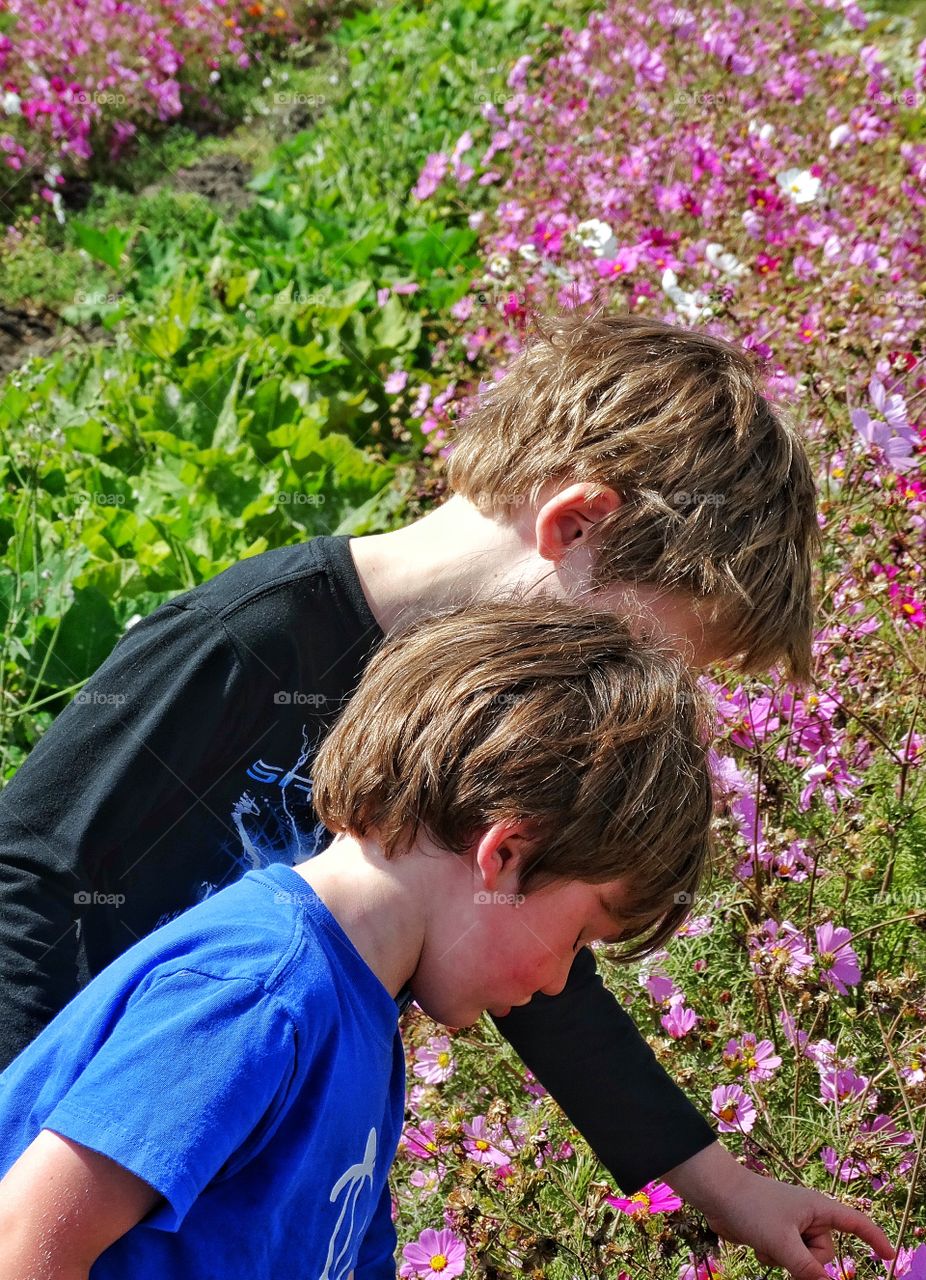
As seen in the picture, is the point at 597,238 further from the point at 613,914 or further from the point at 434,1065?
the point at 613,914

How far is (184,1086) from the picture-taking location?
96 centimetres

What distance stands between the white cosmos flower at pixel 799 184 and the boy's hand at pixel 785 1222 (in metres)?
2.57

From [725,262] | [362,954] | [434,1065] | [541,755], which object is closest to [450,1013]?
[362,954]

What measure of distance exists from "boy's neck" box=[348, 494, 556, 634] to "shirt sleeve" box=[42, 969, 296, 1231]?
0.63m

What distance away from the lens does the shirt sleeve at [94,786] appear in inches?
56.5

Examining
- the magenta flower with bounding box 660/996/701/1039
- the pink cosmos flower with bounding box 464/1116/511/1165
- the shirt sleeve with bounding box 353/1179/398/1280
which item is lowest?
the magenta flower with bounding box 660/996/701/1039

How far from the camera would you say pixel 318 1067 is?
1.09m

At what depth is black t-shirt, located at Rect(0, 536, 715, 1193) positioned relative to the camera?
1.45 metres

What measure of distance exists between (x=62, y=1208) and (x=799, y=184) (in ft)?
10.6

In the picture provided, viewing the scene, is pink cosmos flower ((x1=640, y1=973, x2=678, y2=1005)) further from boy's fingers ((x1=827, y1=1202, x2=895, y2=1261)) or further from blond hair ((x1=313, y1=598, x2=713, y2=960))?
blond hair ((x1=313, y1=598, x2=713, y2=960))

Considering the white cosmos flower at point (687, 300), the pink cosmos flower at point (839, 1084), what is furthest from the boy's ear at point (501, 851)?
the white cosmos flower at point (687, 300)

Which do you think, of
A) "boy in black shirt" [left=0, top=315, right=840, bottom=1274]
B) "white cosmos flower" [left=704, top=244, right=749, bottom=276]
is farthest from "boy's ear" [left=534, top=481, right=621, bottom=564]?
"white cosmos flower" [left=704, top=244, right=749, bottom=276]

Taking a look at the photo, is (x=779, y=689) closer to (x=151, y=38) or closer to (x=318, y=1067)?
(x=318, y=1067)

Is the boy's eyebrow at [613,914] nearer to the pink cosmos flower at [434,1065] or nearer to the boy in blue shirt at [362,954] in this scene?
the boy in blue shirt at [362,954]
